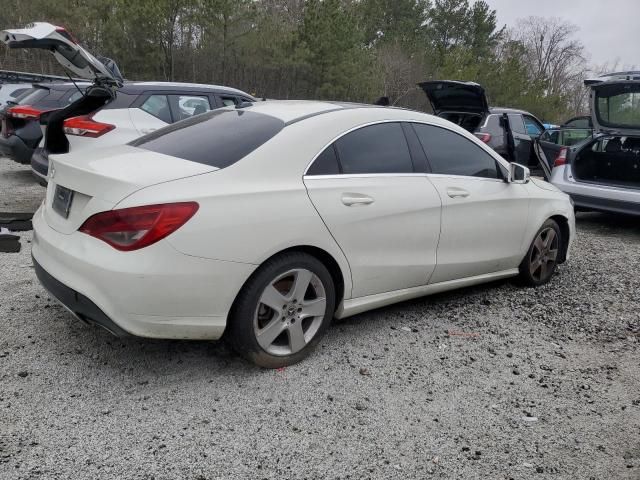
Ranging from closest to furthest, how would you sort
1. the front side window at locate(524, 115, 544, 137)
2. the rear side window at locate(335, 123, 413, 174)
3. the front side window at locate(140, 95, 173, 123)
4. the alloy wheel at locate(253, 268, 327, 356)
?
the alloy wheel at locate(253, 268, 327, 356) < the rear side window at locate(335, 123, 413, 174) < the front side window at locate(140, 95, 173, 123) < the front side window at locate(524, 115, 544, 137)

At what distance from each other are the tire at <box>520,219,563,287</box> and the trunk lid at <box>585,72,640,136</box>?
304 centimetres

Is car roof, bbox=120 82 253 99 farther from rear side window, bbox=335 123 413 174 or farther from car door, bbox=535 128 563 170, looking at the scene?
car door, bbox=535 128 563 170

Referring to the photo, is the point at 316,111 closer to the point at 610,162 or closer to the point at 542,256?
the point at 542,256

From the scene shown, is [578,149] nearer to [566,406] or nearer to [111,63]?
[566,406]

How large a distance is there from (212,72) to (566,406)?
81.4 feet

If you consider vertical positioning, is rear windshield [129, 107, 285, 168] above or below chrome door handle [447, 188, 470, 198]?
above

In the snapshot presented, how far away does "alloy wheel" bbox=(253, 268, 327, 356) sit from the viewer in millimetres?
3148

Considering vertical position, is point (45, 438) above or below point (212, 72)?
below

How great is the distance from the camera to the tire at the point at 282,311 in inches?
120

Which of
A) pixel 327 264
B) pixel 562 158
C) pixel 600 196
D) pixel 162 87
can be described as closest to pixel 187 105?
pixel 162 87

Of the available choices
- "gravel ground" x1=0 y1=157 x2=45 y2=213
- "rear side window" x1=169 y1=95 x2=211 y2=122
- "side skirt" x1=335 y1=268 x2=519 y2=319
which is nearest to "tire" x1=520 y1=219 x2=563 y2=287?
"side skirt" x1=335 y1=268 x2=519 y2=319

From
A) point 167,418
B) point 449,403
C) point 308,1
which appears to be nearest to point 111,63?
point 167,418

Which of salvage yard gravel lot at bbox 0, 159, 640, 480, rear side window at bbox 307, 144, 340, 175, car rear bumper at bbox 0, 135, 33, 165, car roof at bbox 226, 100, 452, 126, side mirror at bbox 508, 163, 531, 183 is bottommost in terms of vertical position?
salvage yard gravel lot at bbox 0, 159, 640, 480

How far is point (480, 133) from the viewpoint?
385 inches
